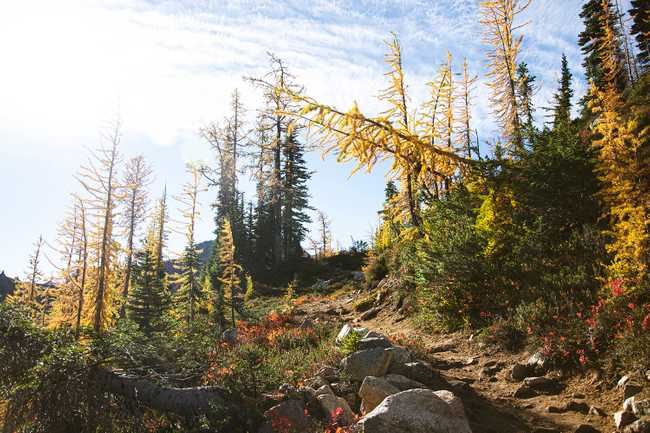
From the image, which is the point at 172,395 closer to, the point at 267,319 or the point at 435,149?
the point at 435,149

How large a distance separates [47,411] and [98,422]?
24.7 inches

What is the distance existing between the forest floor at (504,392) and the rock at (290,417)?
7.61ft

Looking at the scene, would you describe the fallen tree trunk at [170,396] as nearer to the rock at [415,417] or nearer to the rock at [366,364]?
the rock at [415,417]

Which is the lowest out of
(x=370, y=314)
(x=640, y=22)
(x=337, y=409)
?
(x=337, y=409)

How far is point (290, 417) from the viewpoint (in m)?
5.51

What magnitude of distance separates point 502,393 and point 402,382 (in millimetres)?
1866

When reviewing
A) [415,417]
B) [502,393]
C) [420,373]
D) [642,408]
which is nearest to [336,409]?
[415,417]

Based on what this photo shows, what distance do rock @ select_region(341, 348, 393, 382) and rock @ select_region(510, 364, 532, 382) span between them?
7.55 ft

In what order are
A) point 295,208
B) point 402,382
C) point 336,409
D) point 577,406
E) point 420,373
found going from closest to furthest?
point 336,409, point 577,406, point 402,382, point 420,373, point 295,208

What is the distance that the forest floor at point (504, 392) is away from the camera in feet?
18.3

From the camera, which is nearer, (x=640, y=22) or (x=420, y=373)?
(x=420, y=373)

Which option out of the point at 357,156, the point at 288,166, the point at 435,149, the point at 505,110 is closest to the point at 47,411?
the point at 357,156

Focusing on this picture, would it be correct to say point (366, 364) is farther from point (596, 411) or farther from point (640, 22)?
point (640, 22)

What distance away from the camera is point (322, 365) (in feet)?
25.6
